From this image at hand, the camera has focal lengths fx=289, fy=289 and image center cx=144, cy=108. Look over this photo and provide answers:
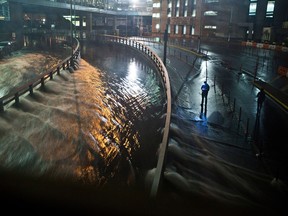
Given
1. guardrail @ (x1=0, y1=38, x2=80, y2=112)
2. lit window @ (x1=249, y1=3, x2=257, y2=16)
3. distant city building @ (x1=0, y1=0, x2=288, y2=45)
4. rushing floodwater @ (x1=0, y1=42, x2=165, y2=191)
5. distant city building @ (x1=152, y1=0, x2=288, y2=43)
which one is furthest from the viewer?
→ lit window @ (x1=249, y1=3, x2=257, y2=16)

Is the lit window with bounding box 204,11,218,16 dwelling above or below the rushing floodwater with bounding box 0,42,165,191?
above

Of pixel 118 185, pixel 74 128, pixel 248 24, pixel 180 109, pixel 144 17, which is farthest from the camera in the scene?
pixel 144 17

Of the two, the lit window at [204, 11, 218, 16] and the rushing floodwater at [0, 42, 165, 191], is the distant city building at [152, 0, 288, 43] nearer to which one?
the lit window at [204, 11, 218, 16]

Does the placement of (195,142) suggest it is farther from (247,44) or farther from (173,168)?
(247,44)

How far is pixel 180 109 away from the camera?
20.7 m

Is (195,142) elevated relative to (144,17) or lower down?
lower down

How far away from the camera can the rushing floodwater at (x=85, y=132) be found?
12.8 m

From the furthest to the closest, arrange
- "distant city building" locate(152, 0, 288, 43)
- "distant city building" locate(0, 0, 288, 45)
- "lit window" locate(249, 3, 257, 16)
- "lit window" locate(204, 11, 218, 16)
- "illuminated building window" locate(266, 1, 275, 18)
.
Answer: "lit window" locate(204, 11, 218, 16) → "lit window" locate(249, 3, 257, 16) → "illuminated building window" locate(266, 1, 275, 18) → "distant city building" locate(152, 0, 288, 43) → "distant city building" locate(0, 0, 288, 45)

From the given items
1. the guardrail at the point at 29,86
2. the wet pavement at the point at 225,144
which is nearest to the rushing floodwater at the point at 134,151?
the wet pavement at the point at 225,144

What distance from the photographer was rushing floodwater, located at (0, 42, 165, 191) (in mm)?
12789

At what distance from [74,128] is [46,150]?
3199 millimetres

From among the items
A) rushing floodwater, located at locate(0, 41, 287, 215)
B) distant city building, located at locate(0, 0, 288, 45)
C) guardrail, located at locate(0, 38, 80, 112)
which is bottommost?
rushing floodwater, located at locate(0, 41, 287, 215)

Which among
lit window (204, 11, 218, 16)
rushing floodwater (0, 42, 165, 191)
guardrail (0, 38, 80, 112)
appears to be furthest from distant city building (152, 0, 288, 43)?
rushing floodwater (0, 42, 165, 191)

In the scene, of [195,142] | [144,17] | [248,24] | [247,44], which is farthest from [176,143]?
[144,17]
